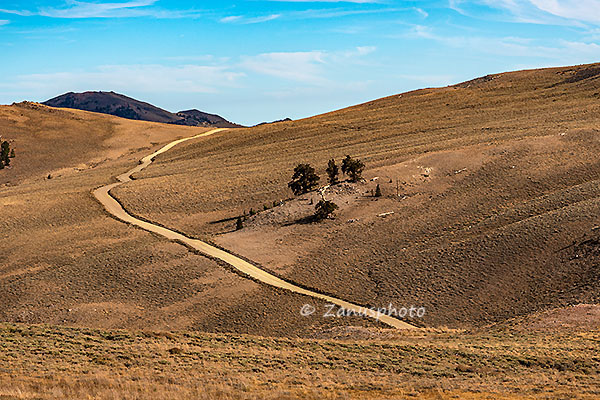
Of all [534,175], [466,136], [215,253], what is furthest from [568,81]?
[215,253]

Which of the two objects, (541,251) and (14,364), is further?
(541,251)

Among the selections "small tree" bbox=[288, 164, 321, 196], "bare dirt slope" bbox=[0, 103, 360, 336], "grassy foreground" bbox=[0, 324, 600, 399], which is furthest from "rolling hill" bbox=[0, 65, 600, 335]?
"grassy foreground" bbox=[0, 324, 600, 399]

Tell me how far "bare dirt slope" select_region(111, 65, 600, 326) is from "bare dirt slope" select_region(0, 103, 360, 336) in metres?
4.07

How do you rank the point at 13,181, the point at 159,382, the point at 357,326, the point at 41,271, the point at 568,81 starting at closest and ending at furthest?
the point at 159,382
the point at 357,326
the point at 41,271
the point at 13,181
the point at 568,81

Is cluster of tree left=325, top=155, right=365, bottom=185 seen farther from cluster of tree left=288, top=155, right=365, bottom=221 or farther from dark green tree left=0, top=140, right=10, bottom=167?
dark green tree left=0, top=140, right=10, bottom=167

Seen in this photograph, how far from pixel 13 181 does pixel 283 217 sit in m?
53.8

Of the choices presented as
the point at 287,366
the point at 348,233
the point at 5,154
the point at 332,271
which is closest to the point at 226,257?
the point at 332,271

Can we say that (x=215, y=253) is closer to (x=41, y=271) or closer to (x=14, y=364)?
(x=41, y=271)

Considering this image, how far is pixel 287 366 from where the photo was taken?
23766 millimetres

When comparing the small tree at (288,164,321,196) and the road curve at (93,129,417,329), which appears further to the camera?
the small tree at (288,164,321,196)

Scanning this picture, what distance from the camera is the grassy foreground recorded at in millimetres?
19625

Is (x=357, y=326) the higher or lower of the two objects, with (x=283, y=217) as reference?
lower

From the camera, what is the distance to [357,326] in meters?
35.2

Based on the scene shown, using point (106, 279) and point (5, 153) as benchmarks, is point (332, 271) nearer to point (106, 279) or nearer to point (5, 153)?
point (106, 279)
